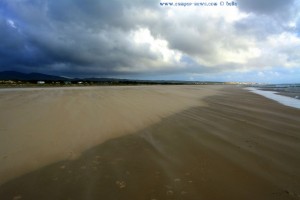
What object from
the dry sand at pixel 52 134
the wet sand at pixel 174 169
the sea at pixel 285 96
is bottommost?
the sea at pixel 285 96

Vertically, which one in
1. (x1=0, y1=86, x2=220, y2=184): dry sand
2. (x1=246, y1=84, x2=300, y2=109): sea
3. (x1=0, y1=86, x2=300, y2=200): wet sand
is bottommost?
(x1=246, y1=84, x2=300, y2=109): sea

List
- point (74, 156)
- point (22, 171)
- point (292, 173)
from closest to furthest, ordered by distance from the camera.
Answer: point (292, 173)
point (22, 171)
point (74, 156)

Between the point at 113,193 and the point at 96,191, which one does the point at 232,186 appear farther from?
the point at 96,191

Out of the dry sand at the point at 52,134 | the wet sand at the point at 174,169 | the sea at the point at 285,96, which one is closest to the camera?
the wet sand at the point at 174,169

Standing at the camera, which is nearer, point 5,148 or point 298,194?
point 298,194

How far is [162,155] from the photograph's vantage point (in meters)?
4.88

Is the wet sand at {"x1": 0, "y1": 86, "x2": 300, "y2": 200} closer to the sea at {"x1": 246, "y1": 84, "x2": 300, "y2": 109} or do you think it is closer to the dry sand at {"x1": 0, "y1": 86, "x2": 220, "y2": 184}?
the dry sand at {"x1": 0, "y1": 86, "x2": 220, "y2": 184}

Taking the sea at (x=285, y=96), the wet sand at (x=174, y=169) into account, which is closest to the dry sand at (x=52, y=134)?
the wet sand at (x=174, y=169)

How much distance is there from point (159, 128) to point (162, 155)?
97.4 inches

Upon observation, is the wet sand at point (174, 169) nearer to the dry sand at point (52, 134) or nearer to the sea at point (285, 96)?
the dry sand at point (52, 134)

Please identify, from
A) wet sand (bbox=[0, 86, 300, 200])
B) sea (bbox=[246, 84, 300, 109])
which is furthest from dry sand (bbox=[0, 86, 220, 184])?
sea (bbox=[246, 84, 300, 109])

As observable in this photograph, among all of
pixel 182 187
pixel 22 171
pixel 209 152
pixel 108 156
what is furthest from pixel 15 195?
pixel 209 152

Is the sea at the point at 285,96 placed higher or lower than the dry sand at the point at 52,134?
lower

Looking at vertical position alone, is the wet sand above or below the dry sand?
above
